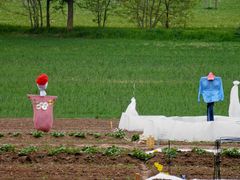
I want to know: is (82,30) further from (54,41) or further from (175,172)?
(175,172)

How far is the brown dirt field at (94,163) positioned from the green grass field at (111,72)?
6.61 m

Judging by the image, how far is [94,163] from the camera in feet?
58.3

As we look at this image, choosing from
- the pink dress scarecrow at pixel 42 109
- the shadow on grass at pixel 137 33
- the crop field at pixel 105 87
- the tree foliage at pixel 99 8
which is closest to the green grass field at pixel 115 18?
the crop field at pixel 105 87

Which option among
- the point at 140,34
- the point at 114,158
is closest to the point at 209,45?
the point at 140,34

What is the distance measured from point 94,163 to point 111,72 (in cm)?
2103

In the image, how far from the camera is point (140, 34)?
54.5 meters

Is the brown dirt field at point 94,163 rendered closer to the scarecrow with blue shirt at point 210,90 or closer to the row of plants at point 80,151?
the row of plants at point 80,151

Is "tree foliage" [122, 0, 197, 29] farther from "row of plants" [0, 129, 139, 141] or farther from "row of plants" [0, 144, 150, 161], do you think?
"row of plants" [0, 144, 150, 161]

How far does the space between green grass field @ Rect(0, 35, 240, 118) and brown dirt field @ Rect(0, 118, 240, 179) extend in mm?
6609

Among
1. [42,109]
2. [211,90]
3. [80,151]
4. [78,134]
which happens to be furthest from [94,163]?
[211,90]

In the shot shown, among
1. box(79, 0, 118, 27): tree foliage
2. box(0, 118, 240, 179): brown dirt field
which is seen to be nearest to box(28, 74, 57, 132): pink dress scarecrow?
box(0, 118, 240, 179): brown dirt field

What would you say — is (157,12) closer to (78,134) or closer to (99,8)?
(99,8)

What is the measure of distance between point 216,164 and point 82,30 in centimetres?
4015

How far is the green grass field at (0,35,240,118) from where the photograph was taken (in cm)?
2978
